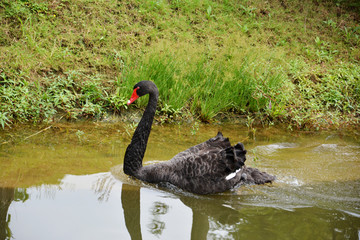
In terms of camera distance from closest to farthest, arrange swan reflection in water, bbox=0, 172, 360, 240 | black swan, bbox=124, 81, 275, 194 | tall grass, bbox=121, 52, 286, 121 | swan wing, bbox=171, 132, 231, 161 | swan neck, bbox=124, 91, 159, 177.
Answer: swan reflection in water, bbox=0, 172, 360, 240
black swan, bbox=124, 81, 275, 194
swan neck, bbox=124, 91, 159, 177
swan wing, bbox=171, 132, 231, 161
tall grass, bbox=121, 52, 286, 121

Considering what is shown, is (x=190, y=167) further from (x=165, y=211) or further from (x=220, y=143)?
(x=165, y=211)

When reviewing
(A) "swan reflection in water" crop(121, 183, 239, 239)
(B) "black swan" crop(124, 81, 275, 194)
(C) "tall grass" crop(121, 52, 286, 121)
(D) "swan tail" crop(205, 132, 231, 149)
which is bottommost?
(A) "swan reflection in water" crop(121, 183, 239, 239)

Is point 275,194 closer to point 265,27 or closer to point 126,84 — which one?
point 126,84

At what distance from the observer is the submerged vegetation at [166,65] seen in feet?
19.0

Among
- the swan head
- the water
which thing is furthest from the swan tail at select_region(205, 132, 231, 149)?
the swan head

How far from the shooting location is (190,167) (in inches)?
151

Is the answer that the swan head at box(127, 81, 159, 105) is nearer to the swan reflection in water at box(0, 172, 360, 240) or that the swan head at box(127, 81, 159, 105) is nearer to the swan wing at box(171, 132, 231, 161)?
the swan wing at box(171, 132, 231, 161)

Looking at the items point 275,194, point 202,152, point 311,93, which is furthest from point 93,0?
point 275,194

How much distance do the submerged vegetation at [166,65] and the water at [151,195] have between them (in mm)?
626

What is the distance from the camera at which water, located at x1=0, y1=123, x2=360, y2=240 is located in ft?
9.95

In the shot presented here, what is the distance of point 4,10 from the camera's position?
22.5 feet

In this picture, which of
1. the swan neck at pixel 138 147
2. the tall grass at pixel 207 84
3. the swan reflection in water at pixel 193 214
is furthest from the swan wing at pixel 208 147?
the tall grass at pixel 207 84

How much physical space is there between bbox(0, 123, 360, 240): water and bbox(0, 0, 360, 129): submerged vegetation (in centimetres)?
63

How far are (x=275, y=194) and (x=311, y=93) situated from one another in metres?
3.35
